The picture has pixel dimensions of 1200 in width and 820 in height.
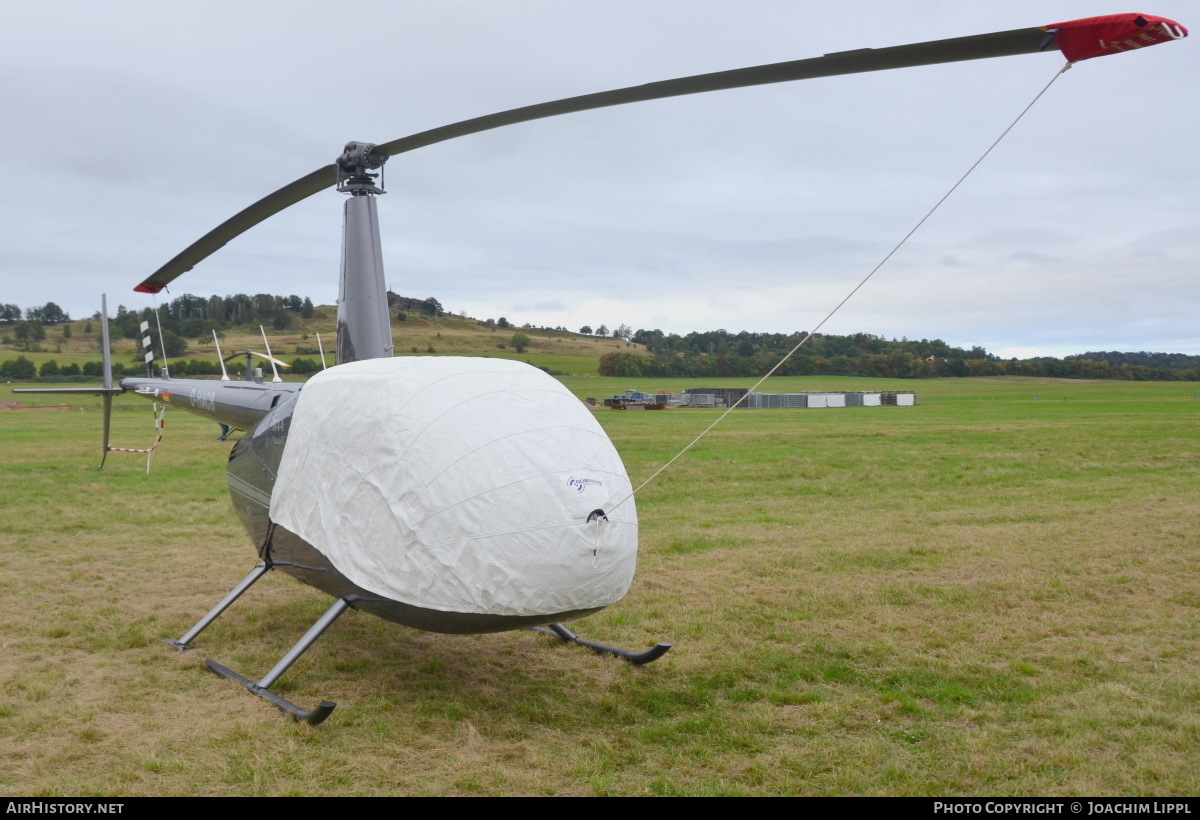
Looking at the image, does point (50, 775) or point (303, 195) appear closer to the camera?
point (50, 775)

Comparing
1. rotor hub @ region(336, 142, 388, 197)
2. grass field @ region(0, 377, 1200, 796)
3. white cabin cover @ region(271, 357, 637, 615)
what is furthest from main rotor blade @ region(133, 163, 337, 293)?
grass field @ region(0, 377, 1200, 796)

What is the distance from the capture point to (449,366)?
19.1 ft

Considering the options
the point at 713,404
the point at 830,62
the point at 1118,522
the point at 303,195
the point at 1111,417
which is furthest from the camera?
the point at 713,404

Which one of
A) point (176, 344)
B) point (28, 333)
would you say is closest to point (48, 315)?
point (28, 333)

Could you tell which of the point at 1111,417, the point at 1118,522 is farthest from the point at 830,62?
the point at 1111,417

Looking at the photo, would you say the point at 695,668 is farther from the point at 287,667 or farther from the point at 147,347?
the point at 147,347

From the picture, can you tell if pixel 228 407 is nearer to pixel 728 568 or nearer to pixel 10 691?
pixel 10 691

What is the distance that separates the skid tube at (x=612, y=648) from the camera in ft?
22.0

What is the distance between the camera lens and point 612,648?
7039 millimetres

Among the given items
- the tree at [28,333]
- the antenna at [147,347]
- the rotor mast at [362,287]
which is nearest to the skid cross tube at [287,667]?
the rotor mast at [362,287]

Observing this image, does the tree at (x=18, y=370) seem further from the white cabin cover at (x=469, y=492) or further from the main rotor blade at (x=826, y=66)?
the main rotor blade at (x=826, y=66)

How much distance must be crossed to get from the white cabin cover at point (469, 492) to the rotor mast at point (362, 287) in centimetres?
148

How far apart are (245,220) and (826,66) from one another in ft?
18.1

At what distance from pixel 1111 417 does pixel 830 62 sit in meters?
40.4
